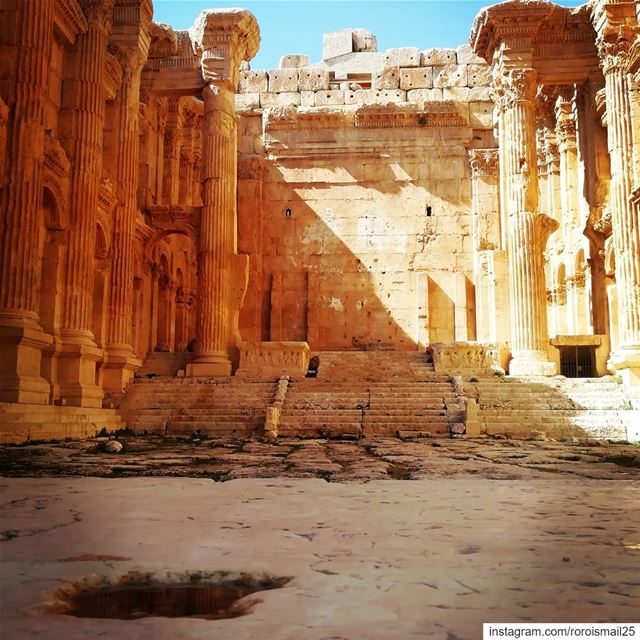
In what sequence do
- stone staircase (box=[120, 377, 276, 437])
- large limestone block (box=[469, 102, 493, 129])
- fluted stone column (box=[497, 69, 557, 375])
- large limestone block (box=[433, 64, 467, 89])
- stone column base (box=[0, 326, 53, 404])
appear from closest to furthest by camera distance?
1. stone column base (box=[0, 326, 53, 404])
2. stone staircase (box=[120, 377, 276, 437])
3. fluted stone column (box=[497, 69, 557, 375])
4. large limestone block (box=[469, 102, 493, 129])
5. large limestone block (box=[433, 64, 467, 89])

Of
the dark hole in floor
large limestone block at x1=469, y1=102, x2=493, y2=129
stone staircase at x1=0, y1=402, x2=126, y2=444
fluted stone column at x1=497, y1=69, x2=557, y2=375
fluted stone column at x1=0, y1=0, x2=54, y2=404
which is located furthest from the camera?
large limestone block at x1=469, y1=102, x2=493, y2=129

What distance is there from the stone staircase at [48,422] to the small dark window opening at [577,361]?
13.8m

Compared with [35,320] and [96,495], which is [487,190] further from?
[96,495]

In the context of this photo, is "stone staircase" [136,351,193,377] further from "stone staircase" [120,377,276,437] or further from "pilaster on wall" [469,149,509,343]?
"pilaster on wall" [469,149,509,343]

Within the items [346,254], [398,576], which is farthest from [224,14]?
[398,576]

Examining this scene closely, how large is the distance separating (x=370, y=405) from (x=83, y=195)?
733 centimetres

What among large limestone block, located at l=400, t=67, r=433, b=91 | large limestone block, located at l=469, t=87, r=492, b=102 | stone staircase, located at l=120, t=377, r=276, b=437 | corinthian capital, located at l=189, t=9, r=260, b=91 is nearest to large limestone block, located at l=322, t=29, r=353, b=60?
large limestone block, located at l=400, t=67, r=433, b=91

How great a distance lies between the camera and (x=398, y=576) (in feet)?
7.45

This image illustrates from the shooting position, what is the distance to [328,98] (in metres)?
26.1

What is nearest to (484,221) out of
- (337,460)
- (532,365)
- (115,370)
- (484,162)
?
(484,162)

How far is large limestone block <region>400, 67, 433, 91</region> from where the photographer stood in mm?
25859

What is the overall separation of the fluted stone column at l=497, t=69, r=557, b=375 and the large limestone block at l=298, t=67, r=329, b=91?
8.21 meters

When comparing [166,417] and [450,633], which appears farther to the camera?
[166,417]

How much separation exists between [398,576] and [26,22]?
42.9ft
